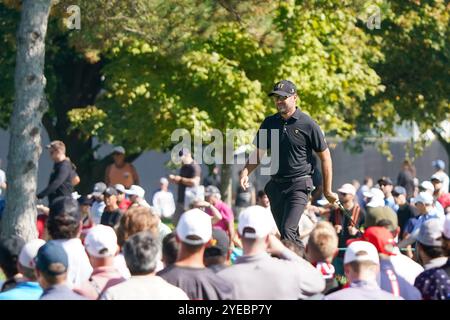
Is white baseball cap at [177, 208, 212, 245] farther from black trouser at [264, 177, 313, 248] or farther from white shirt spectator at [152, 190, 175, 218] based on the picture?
white shirt spectator at [152, 190, 175, 218]

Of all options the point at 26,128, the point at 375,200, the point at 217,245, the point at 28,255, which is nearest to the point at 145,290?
the point at 28,255

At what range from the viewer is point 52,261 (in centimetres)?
756

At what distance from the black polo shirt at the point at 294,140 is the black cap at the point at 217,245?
8.81ft

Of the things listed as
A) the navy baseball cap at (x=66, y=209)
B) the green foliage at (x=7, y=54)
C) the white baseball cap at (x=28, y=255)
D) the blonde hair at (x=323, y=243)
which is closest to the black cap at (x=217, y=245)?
the blonde hair at (x=323, y=243)

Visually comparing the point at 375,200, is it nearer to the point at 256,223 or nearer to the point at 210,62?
the point at 210,62

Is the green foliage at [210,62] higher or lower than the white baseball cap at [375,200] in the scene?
higher

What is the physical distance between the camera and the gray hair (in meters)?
7.72

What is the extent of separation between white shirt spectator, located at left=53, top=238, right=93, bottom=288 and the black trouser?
279 centimetres

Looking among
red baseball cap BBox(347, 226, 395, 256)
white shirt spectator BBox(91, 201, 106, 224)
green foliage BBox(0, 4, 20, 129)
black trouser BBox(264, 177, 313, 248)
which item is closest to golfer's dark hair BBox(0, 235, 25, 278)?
red baseball cap BBox(347, 226, 395, 256)

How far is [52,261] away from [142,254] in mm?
557

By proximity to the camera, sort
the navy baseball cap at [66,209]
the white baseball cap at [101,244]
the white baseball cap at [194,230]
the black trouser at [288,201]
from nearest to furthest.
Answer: the white baseball cap at [194,230] → the white baseball cap at [101,244] → the navy baseball cap at [66,209] → the black trouser at [288,201]

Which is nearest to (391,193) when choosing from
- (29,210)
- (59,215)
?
(29,210)

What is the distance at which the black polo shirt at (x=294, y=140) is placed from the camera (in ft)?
39.6

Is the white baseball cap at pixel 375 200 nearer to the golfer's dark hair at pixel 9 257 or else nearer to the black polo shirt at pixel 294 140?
the black polo shirt at pixel 294 140
